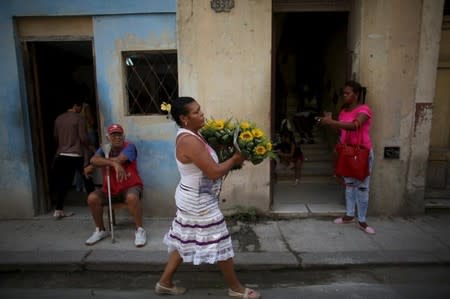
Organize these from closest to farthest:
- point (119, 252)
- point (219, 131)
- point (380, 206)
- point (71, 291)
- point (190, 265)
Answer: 1. point (219, 131)
2. point (71, 291)
3. point (190, 265)
4. point (119, 252)
5. point (380, 206)

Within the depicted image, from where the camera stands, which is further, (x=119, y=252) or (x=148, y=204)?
(x=148, y=204)

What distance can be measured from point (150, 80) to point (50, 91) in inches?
87.6

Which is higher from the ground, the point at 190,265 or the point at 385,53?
the point at 385,53

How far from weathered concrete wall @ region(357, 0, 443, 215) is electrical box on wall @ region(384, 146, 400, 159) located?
2.2 inches

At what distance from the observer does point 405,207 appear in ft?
15.3

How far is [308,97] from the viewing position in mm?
8984

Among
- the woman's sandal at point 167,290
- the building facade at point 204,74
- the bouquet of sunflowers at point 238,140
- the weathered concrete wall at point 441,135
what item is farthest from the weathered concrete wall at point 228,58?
the weathered concrete wall at point 441,135

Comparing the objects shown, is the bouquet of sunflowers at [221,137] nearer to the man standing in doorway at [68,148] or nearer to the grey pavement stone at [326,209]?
the grey pavement stone at [326,209]

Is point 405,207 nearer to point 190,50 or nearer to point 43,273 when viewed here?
point 190,50

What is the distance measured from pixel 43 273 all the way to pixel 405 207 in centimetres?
469

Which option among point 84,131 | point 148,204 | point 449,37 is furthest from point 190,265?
point 449,37

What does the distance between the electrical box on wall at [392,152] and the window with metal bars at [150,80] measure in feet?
10.0

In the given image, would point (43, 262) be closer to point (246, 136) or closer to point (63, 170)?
point (63, 170)

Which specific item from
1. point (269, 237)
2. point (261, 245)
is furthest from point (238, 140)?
point (269, 237)
